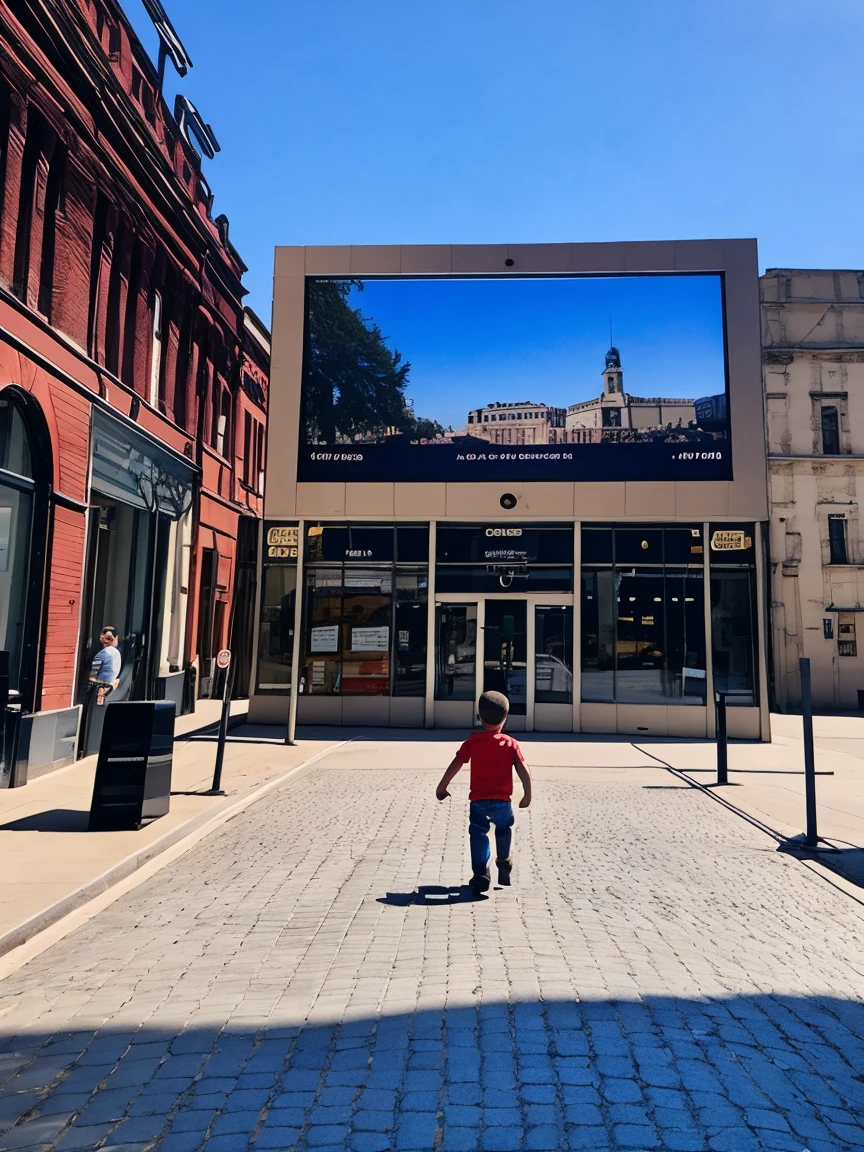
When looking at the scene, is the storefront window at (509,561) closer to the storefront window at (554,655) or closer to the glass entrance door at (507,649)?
the glass entrance door at (507,649)

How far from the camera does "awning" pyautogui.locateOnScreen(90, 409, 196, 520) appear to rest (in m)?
14.4

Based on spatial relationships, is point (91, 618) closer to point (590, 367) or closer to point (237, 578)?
point (237, 578)

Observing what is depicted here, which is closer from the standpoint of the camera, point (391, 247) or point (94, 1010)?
point (94, 1010)

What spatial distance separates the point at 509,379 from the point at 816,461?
63.6ft

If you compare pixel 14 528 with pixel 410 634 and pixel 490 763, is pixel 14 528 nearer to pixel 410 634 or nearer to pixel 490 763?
pixel 490 763

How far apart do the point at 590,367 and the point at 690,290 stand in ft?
8.96

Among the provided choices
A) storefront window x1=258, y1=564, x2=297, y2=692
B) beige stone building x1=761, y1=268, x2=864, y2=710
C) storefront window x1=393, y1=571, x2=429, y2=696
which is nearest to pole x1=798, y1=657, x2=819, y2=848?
storefront window x1=393, y1=571, x2=429, y2=696

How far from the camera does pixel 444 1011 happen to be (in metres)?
4.34

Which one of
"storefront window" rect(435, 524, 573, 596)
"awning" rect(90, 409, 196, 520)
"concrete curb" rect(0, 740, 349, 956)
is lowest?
"concrete curb" rect(0, 740, 349, 956)

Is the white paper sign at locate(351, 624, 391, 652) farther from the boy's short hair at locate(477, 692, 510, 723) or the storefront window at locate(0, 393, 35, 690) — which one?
the boy's short hair at locate(477, 692, 510, 723)

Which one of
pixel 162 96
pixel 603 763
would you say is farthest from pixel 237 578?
pixel 603 763

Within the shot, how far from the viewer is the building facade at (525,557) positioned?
18688mm

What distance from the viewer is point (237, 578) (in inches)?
952

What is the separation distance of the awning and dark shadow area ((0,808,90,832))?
6.02 m
